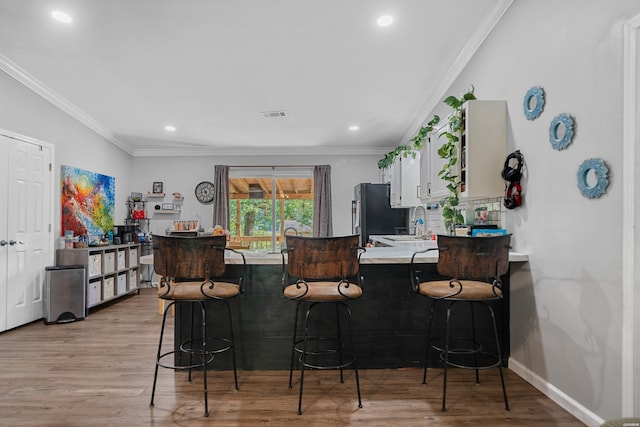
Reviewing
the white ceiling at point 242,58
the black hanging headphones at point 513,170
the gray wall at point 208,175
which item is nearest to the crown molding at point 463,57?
the white ceiling at point 242,58

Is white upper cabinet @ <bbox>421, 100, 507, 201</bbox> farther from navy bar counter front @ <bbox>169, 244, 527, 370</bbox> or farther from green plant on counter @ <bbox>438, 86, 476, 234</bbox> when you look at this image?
navy bar counter front @ <bbox>169, 244, 527, 370</bbox>

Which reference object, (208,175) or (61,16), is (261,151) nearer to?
(208,175)

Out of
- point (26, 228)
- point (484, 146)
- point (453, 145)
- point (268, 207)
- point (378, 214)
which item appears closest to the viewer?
point (484, 146)

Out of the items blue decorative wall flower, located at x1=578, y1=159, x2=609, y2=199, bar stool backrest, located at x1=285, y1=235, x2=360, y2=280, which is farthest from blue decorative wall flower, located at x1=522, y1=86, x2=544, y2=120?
bar stool backrest, located at x1=285, y1=235, x2=360, y2=280

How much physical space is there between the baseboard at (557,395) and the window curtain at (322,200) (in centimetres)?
508

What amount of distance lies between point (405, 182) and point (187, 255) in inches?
139

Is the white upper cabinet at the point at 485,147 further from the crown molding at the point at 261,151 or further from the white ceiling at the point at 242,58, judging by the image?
the crown molding at the point at 261,151

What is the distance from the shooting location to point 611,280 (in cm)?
194

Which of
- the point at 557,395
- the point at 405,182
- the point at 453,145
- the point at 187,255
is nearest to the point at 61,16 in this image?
the point at 187,255

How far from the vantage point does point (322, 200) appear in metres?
7.74

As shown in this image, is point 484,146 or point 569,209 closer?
point 569,209

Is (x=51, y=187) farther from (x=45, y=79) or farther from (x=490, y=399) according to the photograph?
(x=490, y=399)

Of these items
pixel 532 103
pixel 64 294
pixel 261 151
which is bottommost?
pixel 64 294

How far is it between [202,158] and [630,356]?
727cm
